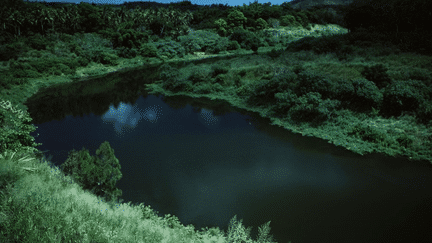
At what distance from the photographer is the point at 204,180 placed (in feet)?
56.7

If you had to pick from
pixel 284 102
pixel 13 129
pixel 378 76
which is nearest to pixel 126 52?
pixel 284 102

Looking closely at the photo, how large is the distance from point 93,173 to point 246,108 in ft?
72.0

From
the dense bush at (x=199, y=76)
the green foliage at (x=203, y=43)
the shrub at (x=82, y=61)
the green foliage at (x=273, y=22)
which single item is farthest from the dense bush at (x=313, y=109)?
the green foliage at (x=273, y=22)

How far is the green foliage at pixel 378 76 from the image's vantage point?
26688 millimetres

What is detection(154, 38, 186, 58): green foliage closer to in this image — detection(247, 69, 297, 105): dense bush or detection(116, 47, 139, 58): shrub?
detection(116, 47, 139, 58): shrub

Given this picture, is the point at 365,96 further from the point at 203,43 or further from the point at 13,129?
the point at 203,43

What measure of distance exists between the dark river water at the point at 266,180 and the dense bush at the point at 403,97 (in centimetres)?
715

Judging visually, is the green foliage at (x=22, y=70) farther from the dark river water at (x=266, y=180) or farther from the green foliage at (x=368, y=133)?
the green foliage at (x=368, y=133)

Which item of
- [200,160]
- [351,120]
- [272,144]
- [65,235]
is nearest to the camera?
[65,235]

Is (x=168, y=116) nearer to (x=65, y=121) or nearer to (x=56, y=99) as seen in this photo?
(x=65, y=121)

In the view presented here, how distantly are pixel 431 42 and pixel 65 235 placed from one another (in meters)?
50.6

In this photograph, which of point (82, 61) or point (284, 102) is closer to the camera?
point (284, 102)

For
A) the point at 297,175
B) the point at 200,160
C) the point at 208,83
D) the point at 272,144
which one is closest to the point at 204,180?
the point at 200,160

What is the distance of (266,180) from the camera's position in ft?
56.1
